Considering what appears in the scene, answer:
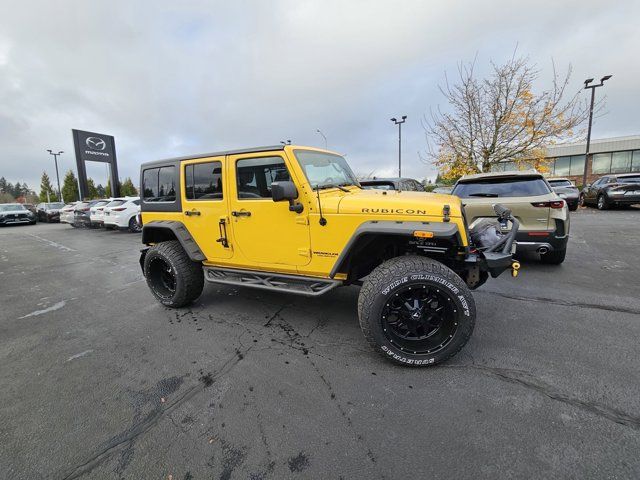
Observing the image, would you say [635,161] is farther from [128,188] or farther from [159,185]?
[128,188]

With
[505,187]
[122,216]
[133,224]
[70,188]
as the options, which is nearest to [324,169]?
[505,187]

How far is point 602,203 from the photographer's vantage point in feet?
44.2

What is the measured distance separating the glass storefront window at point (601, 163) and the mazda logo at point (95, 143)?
4604 cm

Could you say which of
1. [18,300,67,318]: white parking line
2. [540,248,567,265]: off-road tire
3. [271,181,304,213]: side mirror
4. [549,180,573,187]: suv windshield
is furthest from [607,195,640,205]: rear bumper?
[18,300,67,318]: white parking line

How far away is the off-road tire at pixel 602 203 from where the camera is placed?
13.2 meters

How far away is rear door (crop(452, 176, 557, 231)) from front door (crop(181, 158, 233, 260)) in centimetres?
341

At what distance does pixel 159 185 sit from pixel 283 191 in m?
2.21

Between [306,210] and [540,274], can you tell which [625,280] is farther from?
[306,210]

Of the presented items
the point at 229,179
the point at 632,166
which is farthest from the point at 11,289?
the point at 632,166

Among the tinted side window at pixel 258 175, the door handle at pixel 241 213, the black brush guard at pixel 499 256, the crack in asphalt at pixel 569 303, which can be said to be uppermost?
the tinted side window at pixel 258 175

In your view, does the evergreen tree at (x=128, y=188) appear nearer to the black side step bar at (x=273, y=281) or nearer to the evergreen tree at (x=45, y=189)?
the evergreen tree at (x=45, y=189)

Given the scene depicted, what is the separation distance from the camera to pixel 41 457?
1854 mm

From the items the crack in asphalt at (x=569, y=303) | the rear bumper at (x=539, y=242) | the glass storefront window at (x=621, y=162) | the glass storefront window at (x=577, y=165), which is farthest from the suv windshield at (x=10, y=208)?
the glass storefront window at (x=621, y=162)

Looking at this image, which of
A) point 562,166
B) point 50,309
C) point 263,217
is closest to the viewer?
point 263,217
